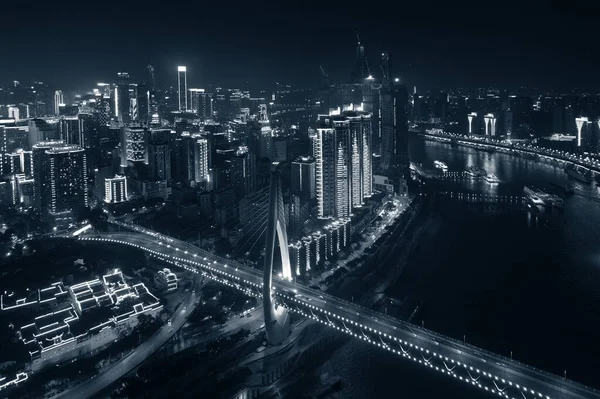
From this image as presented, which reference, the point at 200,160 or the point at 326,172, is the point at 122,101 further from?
the point at 326,172

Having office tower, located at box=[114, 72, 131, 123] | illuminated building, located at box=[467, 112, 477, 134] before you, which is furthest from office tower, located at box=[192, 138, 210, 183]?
illuminated building, located at box=[467, 112, 477, 134]

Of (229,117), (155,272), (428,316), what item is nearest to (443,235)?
(428,316)

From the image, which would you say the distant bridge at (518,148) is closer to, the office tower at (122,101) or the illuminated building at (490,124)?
the illuminated building at (490,124)

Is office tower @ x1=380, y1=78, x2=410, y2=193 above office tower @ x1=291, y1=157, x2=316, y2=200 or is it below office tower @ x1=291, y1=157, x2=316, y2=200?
above

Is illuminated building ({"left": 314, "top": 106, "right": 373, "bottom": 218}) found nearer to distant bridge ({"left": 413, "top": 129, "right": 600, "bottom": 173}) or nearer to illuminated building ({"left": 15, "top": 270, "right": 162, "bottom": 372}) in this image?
illuminated building ({"left": 15, "top": 270, "right": 162, "bottom": 372})

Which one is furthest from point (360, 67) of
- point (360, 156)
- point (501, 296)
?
point (501, 296)
